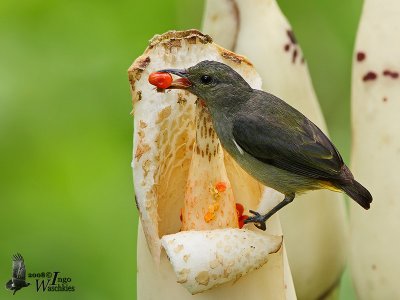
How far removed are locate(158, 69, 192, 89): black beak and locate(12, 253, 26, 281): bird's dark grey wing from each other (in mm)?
377

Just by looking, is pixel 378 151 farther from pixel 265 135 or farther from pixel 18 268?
pixel 18 268

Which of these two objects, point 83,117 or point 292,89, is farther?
point 83,117

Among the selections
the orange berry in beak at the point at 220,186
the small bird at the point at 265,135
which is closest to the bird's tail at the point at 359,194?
the small bird at the point at 265,135

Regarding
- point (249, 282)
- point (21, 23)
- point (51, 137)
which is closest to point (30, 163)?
point (51, 137)

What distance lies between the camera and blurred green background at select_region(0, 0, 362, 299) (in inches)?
49.9

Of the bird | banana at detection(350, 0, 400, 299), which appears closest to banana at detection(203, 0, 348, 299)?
Result: banana at detection(350, 0, 400, 299)

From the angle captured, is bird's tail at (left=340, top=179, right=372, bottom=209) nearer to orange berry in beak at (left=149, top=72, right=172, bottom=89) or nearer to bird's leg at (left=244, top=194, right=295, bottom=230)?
bird's leg at (left=244, top=194, right=295, bottom=230)

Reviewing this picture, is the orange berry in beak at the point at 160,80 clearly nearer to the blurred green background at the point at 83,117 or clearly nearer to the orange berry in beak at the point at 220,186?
A: the orange berry in beak at the point at 220,186

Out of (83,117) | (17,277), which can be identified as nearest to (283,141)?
(17,277)

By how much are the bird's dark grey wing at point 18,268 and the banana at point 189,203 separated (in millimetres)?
301

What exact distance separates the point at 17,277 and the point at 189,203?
35 cm

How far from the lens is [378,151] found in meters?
0.93

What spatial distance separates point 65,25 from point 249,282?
2.32 ft

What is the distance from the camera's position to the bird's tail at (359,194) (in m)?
0.83
